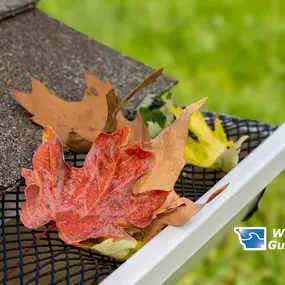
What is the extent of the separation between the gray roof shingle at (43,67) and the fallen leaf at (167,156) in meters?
0.31

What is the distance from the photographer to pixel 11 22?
7.16 ft

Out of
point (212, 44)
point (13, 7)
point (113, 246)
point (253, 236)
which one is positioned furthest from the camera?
point (212, 44)

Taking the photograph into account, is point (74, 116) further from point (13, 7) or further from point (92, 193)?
point (13, 7)

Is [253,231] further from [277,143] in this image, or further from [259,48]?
[259,48]

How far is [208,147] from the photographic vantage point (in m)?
1.94

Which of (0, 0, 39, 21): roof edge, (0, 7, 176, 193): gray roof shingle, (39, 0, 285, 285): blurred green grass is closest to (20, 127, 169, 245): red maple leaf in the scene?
(0, 7, 176, 193): gray roof shingle

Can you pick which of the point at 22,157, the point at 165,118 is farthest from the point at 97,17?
the point at 22,157

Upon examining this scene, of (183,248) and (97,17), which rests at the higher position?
(183,248)

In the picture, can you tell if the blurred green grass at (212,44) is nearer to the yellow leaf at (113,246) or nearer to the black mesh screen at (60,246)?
the black mesh screen at (60,246)

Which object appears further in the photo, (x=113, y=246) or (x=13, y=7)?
(x=13, y=7)

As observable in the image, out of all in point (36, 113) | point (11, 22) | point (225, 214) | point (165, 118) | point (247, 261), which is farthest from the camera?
point (247, 261)

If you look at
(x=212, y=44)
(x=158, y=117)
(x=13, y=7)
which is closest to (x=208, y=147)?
(x=158, y=117)

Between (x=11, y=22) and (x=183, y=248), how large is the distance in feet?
3.42

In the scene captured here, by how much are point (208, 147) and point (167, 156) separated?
1.35ft
